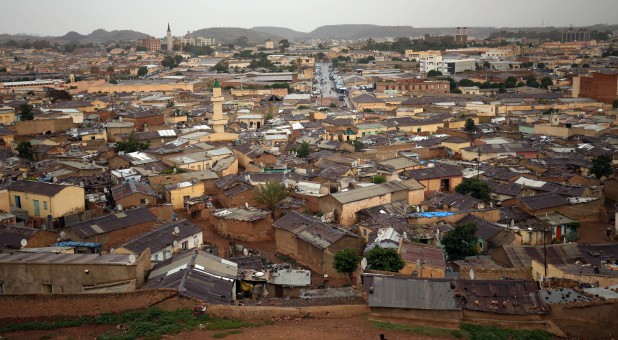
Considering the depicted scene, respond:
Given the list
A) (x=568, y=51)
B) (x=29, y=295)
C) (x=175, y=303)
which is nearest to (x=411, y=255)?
(x=175, y=303)

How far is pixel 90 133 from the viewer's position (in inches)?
866

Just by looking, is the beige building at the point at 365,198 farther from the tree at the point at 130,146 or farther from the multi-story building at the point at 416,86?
the multi-story building at the point at 416,86

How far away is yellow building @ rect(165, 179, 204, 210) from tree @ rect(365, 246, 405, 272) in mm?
6785

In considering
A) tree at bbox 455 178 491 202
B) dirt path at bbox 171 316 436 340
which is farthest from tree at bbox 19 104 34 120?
dirt path at bbox 171 316 436 340

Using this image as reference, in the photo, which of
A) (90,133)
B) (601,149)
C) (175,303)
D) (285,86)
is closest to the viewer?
(175,303)

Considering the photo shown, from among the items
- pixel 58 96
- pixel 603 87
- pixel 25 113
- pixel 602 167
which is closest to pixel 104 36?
pixel 58 96

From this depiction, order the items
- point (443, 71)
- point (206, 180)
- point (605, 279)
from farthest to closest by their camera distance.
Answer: point (443, 71)
point (206, 180)
point (605, 279)

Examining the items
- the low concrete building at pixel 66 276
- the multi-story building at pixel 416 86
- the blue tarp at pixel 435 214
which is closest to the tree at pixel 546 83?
the multi-story building at pixel 416 86

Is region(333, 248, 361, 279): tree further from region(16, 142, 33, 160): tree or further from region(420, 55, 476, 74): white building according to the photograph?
region(420, 55, 476, 74): white building

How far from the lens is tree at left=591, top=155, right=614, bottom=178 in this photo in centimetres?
1669

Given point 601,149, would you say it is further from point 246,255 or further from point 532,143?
point 246,255

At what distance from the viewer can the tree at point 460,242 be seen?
11023mm

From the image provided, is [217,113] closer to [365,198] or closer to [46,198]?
[46,198]

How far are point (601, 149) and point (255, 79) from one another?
1125 inches
